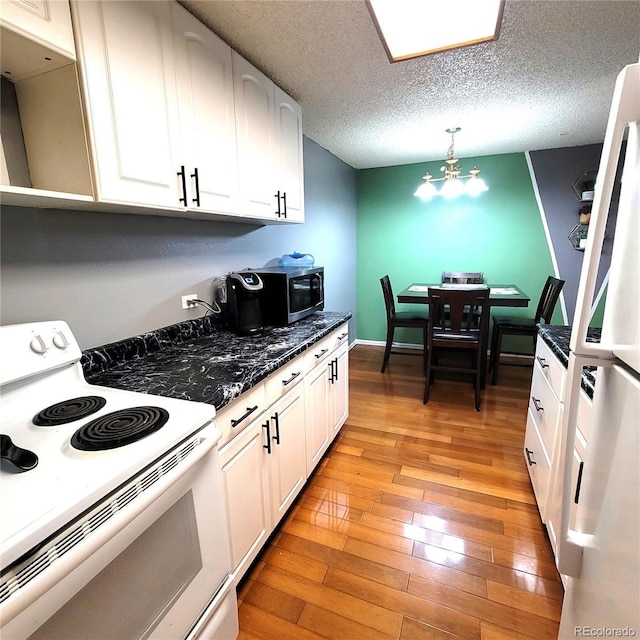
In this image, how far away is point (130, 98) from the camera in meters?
1.12

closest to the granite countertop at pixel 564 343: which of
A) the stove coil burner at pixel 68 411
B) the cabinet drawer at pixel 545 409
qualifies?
the cabinet drawer at pixel 545 409

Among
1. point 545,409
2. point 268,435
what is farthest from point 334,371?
point 545,409

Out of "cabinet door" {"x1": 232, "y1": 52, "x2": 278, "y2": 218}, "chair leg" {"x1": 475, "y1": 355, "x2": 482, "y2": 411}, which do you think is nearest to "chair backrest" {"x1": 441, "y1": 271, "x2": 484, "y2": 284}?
"chair leg" {"x1": 475, "y1": 355, "x2": 482, "y2": 411}

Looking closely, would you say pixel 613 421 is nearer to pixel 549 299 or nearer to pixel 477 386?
pixel 477 386

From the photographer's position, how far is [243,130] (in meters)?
1.66

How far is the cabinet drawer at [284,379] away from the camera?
1389 mm

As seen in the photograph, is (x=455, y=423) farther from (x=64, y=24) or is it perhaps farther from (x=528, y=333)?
(x=64, y=24)

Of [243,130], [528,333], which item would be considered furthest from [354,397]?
[243,130]

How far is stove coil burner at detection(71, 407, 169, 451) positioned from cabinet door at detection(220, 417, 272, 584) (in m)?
0.30

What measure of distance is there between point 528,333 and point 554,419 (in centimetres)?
202

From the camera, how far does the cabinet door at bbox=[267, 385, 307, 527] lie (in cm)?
146

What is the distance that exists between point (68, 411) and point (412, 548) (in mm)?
1497

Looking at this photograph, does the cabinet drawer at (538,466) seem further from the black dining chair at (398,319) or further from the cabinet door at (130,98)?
the cabinet door at (130,98)

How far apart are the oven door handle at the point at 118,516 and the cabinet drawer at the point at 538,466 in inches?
59.0
